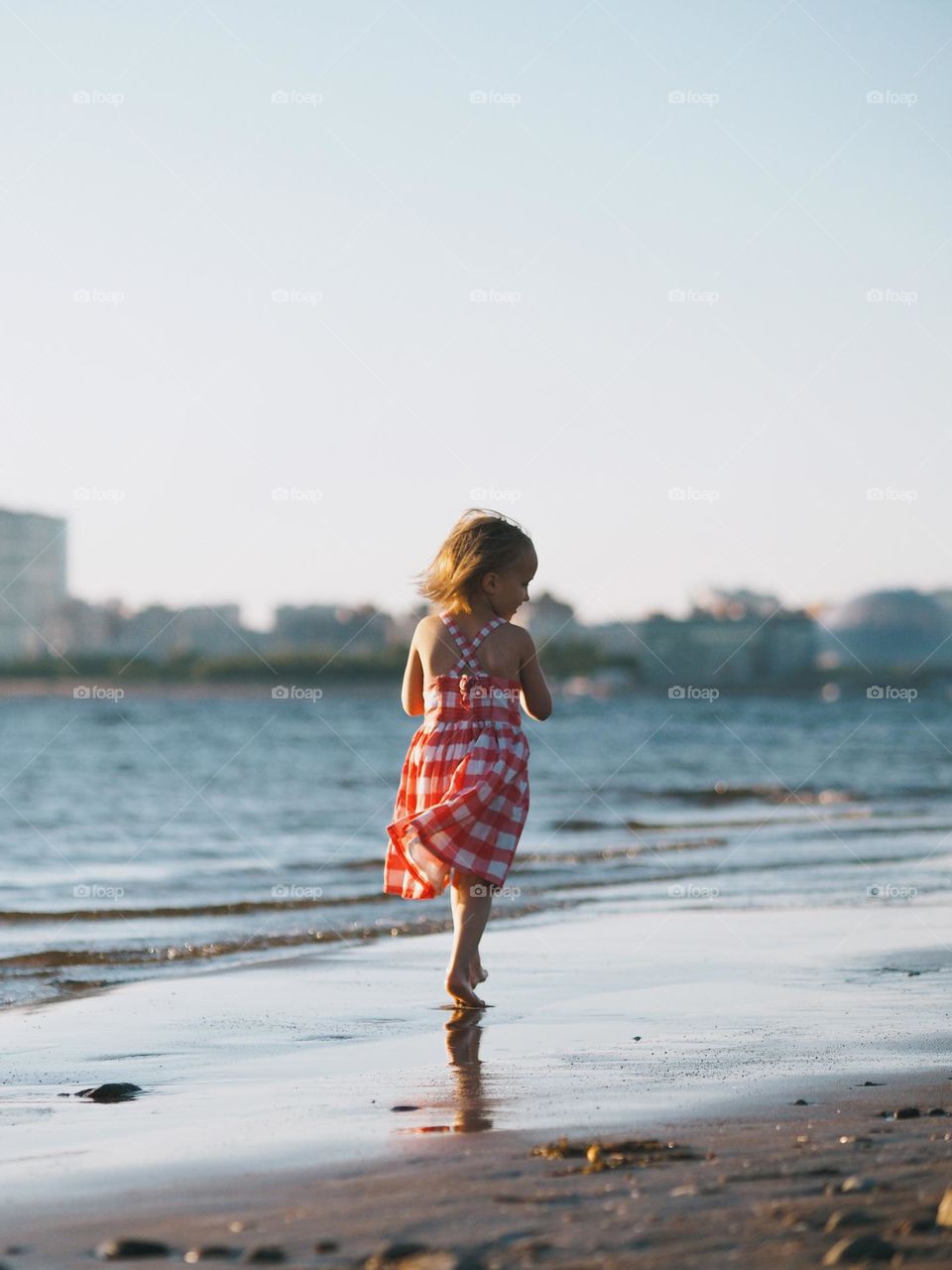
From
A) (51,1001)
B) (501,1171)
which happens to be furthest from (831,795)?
(501,1171)

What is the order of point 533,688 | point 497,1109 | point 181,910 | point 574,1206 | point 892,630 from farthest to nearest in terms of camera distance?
point 892,630, point 181,910, point 533,688, point 497,1109, point 574,1206

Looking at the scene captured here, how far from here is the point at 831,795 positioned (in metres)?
23.9

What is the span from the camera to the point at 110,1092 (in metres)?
3.88

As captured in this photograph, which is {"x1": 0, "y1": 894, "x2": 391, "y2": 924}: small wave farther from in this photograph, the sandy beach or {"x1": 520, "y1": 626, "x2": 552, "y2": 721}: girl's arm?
{"x1": 520, "y1": 626, "x2": 552, "y2": 721}: girl's arm

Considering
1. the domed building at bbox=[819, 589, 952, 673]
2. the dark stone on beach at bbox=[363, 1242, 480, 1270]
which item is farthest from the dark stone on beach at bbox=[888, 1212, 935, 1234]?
the domed building at bbox=[819, 589, 952, 673]

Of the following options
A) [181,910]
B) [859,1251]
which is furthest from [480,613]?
[181,910]

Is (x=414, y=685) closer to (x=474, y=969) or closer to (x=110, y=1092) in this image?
(x=474, y=969)

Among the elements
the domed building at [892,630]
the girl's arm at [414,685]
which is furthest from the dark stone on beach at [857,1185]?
the domed building at [892,630]

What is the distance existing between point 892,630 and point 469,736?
162 m

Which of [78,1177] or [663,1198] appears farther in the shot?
[78,1177]

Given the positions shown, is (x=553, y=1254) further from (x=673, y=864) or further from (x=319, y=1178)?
(x=673, y=864)

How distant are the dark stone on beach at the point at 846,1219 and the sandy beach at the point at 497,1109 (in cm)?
2

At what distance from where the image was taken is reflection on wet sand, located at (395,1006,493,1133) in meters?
3.34

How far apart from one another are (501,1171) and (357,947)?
451cm
